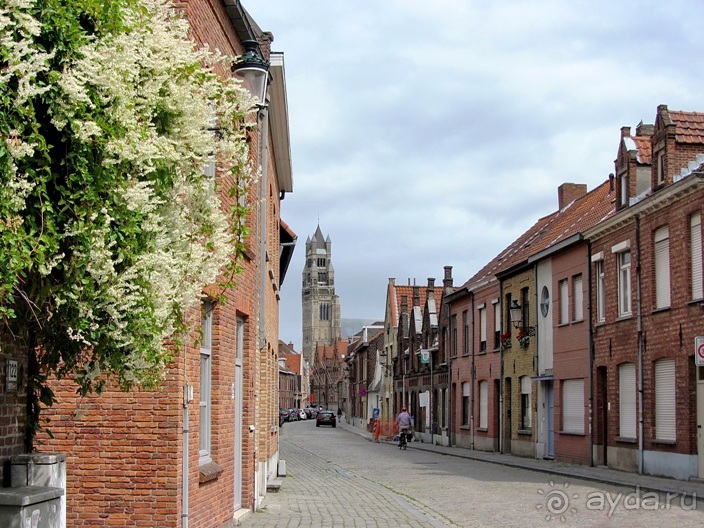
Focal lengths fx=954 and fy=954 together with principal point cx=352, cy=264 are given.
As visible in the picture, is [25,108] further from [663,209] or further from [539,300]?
[539,300]

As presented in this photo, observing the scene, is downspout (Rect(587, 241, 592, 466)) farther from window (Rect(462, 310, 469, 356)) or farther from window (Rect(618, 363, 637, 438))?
window (Rect(462, 310, 469, 356))

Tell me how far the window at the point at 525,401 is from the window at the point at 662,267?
1048cm

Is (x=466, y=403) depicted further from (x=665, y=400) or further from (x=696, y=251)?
(x=696, y=251)

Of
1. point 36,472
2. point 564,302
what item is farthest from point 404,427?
point 36,472

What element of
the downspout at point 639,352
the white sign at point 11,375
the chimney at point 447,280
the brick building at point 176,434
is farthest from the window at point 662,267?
the chimney at point 447,280

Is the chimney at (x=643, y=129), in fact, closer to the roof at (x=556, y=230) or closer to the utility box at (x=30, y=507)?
the roof at (x=556, y=230)

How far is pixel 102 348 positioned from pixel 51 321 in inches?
11.9

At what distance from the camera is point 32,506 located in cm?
506

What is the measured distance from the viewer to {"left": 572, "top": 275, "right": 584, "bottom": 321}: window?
92.1 feet

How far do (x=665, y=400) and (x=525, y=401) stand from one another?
11157 mm

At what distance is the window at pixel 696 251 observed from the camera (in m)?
20.7

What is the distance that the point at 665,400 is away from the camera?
2222 cm

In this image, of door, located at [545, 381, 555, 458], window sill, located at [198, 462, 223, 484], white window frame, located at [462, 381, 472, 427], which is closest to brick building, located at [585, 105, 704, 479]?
door, located at [545, 381, 555, 458]

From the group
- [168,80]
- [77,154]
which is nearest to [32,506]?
[77,154]
